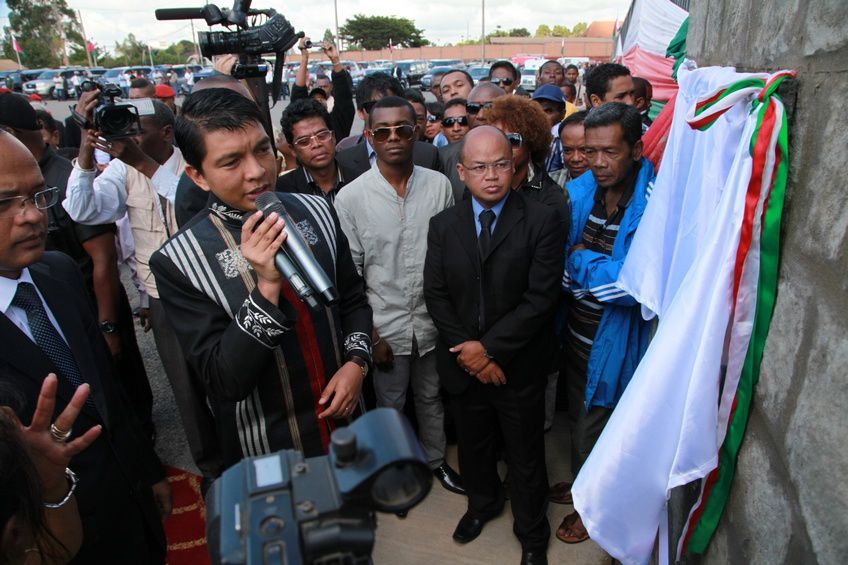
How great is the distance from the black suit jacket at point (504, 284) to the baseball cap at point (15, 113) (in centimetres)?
256

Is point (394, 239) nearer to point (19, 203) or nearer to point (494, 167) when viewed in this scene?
point (494, 167)

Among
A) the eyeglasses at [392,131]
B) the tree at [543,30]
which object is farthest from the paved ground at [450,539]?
the tree at [543,30]

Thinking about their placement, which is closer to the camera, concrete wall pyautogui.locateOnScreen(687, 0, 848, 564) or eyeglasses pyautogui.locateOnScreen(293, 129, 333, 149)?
concrete wall pyautogui.locateOnScreen(687, 0, 848, 564)

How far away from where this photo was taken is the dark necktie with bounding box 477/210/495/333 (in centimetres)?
235

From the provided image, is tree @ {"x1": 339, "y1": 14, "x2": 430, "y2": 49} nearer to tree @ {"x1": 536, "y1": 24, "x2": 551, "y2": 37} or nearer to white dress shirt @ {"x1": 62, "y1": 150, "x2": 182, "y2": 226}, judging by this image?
tree @ {"x1": 536, "y1": 24, "x2": 551, "y2": 37}

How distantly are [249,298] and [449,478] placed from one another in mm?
1967

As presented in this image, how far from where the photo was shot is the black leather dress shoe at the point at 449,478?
3012mm

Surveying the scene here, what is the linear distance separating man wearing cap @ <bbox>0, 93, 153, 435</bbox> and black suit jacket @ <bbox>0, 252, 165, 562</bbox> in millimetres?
1423

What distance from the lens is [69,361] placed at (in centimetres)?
160

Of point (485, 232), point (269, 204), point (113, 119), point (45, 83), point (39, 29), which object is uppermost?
point (39, 29)

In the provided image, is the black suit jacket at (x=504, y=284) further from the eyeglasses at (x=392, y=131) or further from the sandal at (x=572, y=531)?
the sandal at (x=572, y=531)

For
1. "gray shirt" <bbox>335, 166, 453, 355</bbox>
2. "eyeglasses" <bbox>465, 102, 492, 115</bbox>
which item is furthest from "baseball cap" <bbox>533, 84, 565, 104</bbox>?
"gray shirt" <bbox>335, 166, 453, 355</bbox>

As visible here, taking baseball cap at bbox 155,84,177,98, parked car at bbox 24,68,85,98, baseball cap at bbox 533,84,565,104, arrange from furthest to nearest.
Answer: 1. parked car at bbox 24,68,85,98
2. baseball cap at bbox 155,84,177,98
3. baseball cap at bbox 533,84,565,104

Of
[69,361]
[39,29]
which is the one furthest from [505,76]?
[39,29]
